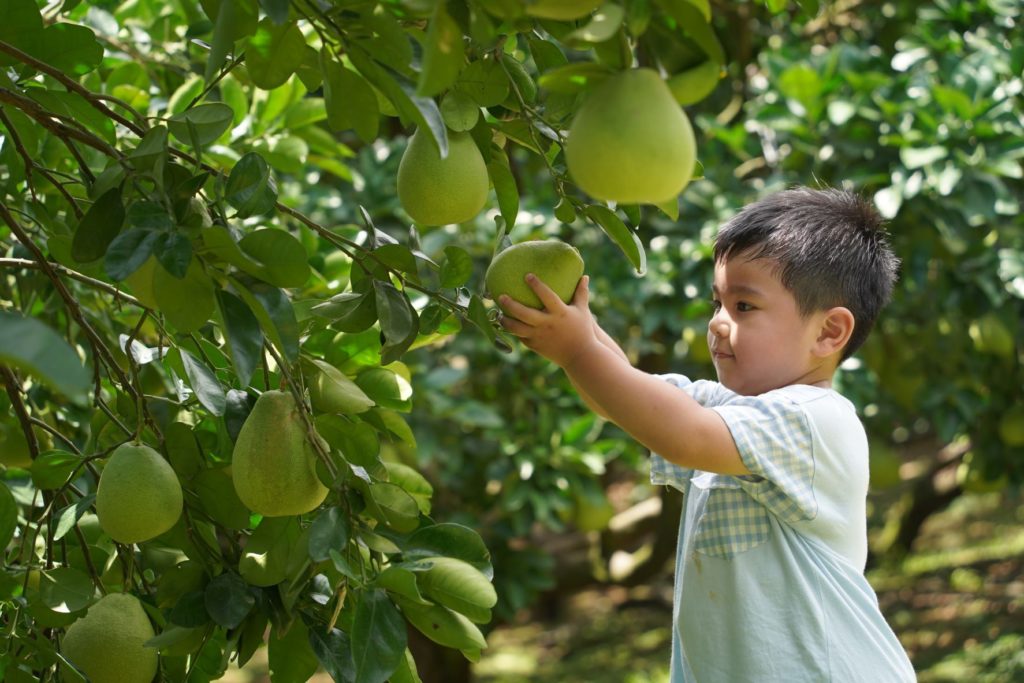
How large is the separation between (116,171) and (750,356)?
840 millimetres

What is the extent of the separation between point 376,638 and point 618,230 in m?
0.46

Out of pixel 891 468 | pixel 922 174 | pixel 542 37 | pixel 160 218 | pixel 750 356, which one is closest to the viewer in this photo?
pixel 160 218

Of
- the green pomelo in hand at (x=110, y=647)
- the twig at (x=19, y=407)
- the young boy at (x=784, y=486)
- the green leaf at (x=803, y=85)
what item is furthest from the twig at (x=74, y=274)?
the green leaf at (x=803, y=85)

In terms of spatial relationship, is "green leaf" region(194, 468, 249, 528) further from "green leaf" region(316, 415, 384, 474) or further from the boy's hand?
the boy's hand

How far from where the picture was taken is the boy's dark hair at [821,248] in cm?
155

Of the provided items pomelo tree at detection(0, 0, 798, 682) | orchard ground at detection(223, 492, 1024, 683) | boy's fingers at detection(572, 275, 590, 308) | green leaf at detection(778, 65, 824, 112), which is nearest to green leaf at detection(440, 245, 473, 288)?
pomelo tree at detection(0, 0, 798, 682)

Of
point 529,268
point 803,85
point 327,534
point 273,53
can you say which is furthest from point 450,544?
point 803,85

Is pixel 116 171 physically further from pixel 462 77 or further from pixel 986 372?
pixel 986 372

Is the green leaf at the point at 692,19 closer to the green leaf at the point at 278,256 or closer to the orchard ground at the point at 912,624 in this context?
the green leaf at the point at 278,256

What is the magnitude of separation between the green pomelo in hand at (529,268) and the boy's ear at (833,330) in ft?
1.73

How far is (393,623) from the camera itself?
1059 millimetres

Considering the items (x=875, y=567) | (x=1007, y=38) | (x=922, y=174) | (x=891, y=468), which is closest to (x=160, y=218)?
(x=922, y=174)

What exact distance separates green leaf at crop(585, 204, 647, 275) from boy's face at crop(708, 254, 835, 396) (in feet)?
1.19

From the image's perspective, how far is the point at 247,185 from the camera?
1064 mm
